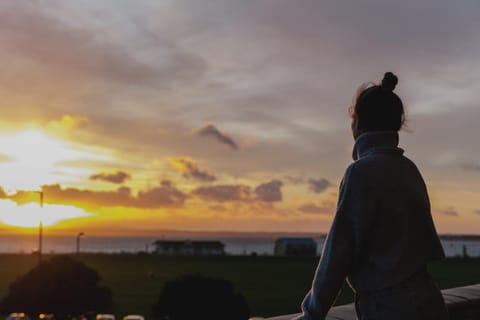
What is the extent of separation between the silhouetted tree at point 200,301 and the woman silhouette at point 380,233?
51.1ft

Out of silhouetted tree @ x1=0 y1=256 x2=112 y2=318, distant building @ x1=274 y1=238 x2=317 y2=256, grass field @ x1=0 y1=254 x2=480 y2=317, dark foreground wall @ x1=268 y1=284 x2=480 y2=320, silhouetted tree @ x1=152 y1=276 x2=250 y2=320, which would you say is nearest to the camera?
dark foreground wall @ x1=268 y1=284 x2=480 y2=320

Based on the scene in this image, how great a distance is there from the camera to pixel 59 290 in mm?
24531

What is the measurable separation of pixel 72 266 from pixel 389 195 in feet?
79.0

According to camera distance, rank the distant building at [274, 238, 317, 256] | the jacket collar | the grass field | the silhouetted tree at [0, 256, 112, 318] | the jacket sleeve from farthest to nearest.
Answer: the distant building at [274, 238, 317, 256] < the grass field < the silhouetted tree at [0, 256, 112, 318] < the jacket collar < the jacket sleeve

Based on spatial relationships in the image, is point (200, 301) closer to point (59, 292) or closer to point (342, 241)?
point (59, 292)

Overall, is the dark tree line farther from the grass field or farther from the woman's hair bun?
the woman's hair bun

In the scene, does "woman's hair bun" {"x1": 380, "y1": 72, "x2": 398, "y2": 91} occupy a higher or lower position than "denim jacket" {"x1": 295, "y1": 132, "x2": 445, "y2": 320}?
higher

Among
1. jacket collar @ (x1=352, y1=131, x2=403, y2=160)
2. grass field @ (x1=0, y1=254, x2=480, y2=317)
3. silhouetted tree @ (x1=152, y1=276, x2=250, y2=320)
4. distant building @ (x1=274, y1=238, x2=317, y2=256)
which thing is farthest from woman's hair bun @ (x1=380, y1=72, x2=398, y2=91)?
distant building @ (x1=274, y1=238, x2=317, y2=256)

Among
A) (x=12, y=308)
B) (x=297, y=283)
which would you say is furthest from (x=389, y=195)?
(x=297, y=283)

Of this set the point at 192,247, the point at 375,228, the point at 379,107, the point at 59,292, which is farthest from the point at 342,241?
the point at 192,247

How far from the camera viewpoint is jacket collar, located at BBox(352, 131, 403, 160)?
2.46 metres

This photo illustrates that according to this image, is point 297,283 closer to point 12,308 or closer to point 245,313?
point 12,308

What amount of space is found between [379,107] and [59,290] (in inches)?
948

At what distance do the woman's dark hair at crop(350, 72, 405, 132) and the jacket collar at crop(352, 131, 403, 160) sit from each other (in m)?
0.03
